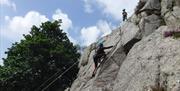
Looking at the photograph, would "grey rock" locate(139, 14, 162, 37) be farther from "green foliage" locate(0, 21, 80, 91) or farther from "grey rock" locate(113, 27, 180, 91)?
"green foliage" locate(0, 21, 80, 91)

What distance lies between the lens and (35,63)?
162ft

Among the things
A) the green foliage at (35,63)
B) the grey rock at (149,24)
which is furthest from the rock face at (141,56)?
the green foliage at (35,63)

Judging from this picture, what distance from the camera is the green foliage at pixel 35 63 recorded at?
162 feet

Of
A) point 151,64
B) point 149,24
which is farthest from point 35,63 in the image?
point 151,64

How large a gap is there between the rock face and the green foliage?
17.7ft

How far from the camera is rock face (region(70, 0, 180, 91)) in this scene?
2620cm

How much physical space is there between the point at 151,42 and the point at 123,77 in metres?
3.25

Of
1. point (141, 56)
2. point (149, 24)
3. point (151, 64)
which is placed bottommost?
point (151, 64)

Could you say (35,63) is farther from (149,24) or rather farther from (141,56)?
(141,56)

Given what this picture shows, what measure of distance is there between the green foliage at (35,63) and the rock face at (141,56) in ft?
17.7

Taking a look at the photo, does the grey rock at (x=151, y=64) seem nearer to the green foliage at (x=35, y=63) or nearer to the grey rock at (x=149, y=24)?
the grey rock at (x=149, y=24)

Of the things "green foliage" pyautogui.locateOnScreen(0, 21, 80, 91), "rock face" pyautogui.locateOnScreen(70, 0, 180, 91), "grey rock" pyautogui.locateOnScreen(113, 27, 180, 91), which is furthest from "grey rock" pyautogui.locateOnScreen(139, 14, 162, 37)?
"green foliage" pyautogui.locateOnScreen(0, 21, 80, 91)

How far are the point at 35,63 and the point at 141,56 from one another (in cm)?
2187

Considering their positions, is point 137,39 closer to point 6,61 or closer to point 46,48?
point 46,48
